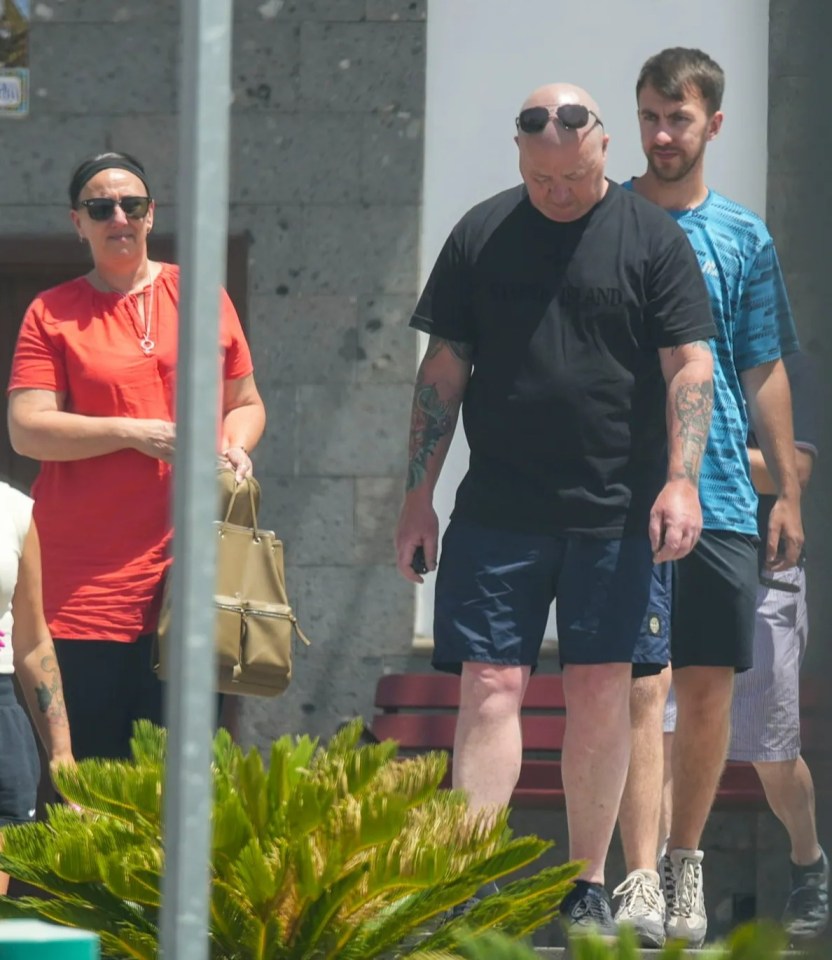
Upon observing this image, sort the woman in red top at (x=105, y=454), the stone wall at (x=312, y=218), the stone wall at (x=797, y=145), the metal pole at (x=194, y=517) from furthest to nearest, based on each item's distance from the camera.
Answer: the stone wall at (x=312, y=218) → the stone wall at (x=797, y=145) → the woman in red top at (x=105, y=454) → the metal pole at (x=194, y=517)

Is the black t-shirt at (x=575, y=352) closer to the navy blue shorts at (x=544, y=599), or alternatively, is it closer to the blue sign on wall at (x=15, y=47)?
the navy blue shorts at (x=544, y=599)

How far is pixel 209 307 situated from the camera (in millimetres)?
2432

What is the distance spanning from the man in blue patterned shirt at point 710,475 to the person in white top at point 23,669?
1.28 metres

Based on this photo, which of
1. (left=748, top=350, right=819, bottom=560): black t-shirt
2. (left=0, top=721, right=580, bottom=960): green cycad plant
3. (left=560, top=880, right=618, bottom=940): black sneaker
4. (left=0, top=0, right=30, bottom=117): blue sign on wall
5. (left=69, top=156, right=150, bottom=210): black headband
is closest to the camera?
(left=0, top=721, right=580, bottom=960): green cycad plant

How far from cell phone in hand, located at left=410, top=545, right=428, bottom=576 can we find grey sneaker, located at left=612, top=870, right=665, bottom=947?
2.65 feet

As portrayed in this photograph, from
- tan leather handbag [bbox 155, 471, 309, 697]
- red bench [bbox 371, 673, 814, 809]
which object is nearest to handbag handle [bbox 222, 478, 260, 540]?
tan leather handbag [bbox 155, 471, 309, 697]

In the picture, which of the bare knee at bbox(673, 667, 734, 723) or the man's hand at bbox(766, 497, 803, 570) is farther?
the man's hand at bbox(766, 497, 803, 570)

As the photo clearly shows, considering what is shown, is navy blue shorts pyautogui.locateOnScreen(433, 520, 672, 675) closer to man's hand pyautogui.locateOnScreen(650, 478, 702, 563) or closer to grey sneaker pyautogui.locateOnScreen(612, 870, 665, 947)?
man's hand pyautogui.locateOnScreen(650, 478, 702, 563)

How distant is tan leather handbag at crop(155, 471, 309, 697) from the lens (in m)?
5.15

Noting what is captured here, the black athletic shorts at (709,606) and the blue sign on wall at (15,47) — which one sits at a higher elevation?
the blue sign on wall at (15,47)

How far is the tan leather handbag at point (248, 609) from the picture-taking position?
515 cm

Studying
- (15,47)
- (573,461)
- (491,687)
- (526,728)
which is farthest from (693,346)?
(15,47)

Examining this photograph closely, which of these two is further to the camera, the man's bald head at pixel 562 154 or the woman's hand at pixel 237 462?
the woman's hand at pixel 237 462

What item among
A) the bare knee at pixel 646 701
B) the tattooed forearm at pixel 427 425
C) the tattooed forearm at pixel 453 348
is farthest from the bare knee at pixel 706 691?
the tattooed forearm at pixel 453 348
